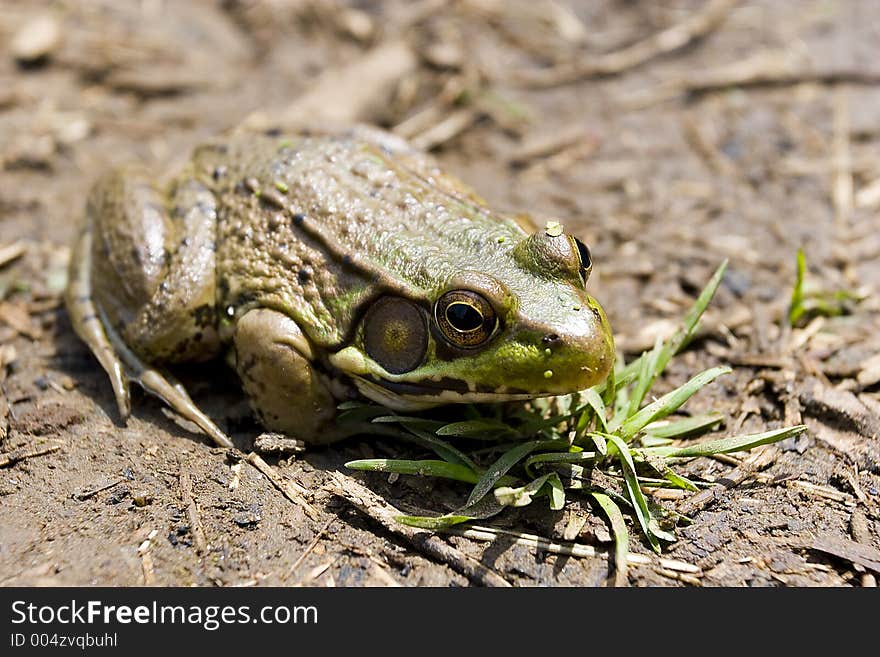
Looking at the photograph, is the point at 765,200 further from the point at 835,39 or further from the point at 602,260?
the point at 835,39

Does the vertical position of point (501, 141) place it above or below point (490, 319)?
above

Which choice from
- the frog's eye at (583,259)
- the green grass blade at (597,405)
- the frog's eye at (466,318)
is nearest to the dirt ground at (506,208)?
the green grass blade at (597,405)

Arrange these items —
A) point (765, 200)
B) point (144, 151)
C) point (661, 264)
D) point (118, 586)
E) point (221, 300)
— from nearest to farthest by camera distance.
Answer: point (118, 586)
point (221, 300)
point (661, 264)
point (765, 200)
point (144, 151)

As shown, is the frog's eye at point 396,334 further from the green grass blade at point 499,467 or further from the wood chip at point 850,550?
the wood chip at point 850,550

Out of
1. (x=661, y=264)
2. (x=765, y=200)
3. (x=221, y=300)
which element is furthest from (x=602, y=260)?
(x=221, y=300)

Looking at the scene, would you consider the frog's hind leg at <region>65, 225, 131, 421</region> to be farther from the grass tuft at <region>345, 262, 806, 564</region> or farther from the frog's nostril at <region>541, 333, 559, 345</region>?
the frog's nostril at <region>541, 333, 559, 345</region>

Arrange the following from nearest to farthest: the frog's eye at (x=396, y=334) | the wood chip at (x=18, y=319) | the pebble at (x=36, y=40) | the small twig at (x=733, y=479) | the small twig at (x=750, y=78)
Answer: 1. the small twig at (x=733, y=479)
2. the frog's eye at (x=396, y=334)
3. the wood chip at (x=18, y=319)
4. the pebble at (x=36, y=40)
5. the small twig at (x=750, y=78)
